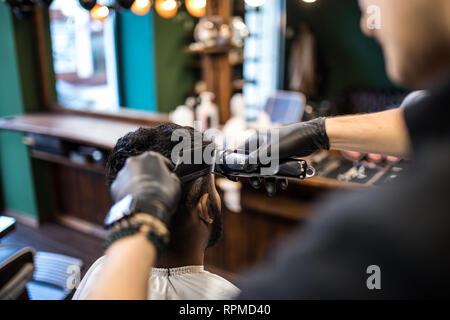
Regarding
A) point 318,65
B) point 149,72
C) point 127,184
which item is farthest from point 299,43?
point 127,184

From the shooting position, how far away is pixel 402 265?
528mm

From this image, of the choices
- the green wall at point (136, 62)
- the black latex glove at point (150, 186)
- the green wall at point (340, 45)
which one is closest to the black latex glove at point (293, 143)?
the black latex glove at point (150, 186)

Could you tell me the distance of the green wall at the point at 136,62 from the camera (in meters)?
4.62

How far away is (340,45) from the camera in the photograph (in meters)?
7.23

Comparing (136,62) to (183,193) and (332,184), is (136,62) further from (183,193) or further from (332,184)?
(183,193)

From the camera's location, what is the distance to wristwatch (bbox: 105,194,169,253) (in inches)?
30.3

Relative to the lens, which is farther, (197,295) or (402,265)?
(197,295)

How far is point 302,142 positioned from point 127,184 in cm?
63

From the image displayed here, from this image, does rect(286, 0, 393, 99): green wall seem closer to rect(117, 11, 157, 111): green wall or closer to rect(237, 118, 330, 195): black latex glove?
rect(117, 11, 157, 111): green wall

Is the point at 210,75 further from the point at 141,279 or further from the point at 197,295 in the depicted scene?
the point at 141,279

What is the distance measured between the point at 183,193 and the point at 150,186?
1.29 ft

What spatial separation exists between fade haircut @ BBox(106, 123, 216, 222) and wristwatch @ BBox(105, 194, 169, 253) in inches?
13.2

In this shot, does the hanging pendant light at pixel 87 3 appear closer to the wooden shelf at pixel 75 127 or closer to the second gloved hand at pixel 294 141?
the wooden shelf at pixel 75 127
